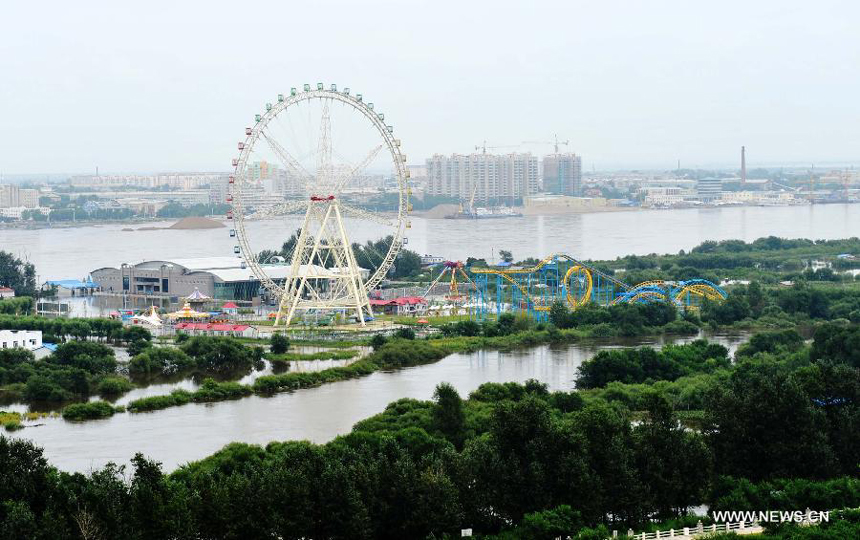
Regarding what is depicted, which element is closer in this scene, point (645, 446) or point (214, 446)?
point (645, 446)

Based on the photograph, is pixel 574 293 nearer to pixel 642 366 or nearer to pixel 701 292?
pixel 701 292

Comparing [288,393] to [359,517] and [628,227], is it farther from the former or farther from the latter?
[628,227]

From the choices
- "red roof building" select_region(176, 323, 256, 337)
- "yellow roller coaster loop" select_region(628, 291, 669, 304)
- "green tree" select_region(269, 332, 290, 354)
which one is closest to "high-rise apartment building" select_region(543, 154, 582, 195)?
"yellow roller coaster loop" select_region(628, 291, 669, 304)

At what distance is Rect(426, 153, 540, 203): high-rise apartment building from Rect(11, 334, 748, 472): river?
165 ft

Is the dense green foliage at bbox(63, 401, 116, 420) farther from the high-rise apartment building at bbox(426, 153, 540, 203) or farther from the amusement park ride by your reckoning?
the high-rise apartment building at bbox(426, 153, 540, 203)

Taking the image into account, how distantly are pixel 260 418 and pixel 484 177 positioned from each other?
180ft

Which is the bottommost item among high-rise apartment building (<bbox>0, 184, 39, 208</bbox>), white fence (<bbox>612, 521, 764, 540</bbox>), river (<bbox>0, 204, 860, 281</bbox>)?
river (<bbox>0, 204, 860, 281</bbox>)

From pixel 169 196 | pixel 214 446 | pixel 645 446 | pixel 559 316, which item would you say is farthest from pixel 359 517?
pixel 169 196

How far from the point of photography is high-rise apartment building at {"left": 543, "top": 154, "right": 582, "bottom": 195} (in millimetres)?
73688

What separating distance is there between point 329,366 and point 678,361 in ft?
13.8

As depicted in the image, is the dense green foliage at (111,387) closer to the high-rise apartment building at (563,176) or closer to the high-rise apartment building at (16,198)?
the high-rise apartment building at (16,198)

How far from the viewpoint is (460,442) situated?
35.1ft

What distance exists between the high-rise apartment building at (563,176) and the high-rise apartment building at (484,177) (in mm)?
3206

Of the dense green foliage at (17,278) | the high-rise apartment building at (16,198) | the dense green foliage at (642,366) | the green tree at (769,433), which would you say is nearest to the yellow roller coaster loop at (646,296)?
the dense green foliage at (642,366)
